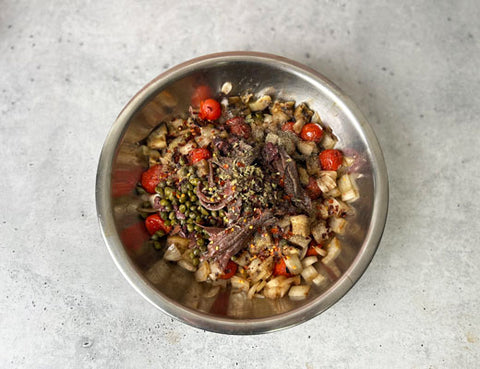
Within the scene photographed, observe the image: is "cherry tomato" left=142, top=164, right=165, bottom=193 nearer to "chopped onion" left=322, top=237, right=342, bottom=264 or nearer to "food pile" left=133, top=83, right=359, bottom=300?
"food pile" left=133, top=83, right=359, bottom=300

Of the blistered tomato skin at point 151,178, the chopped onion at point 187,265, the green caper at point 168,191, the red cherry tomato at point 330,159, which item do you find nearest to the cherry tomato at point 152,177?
the blistered tomato skin at point 151,178

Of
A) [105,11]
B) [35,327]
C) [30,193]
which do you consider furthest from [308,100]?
[35,327]

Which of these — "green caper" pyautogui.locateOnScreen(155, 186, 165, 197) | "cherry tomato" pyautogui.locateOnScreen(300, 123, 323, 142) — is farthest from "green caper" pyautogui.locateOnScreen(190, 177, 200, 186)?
"cherry tomato" pyautogui.locateOnScreen(300, 123, 323, 142)

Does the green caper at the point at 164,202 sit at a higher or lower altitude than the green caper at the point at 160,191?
lower

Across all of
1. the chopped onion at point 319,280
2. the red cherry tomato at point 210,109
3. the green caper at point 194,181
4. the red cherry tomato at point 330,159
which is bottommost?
the chopped onion at point 319,280

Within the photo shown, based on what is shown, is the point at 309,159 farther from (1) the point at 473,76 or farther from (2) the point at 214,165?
(1) the point at 473,76

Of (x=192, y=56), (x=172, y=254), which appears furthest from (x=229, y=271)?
(x=192, y=56)

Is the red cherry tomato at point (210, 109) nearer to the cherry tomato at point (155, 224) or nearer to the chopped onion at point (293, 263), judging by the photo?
the cherry tomato at point (155, 224)

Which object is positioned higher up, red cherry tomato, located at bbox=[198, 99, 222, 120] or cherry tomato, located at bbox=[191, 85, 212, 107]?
cherry tomato, located at bbox=[191, 85, 212, 107]
